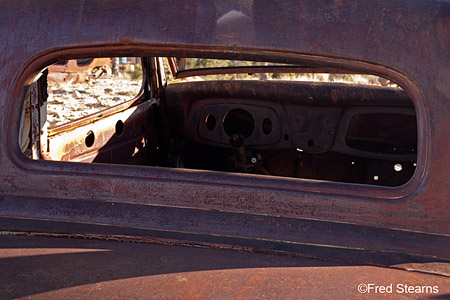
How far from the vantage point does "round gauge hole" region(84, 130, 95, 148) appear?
2543mm

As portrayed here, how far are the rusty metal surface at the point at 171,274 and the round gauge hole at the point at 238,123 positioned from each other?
211 cm

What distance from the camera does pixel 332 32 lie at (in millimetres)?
1418

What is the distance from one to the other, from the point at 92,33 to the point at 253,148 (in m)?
1.95

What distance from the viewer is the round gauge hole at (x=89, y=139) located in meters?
2.54

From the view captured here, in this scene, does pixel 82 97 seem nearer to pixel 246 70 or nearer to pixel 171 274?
pixel 246 70

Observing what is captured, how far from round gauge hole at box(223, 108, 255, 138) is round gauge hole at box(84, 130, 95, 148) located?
104 centimetres

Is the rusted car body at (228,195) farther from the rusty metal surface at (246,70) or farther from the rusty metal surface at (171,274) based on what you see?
the rusty metal surface at (246,70)

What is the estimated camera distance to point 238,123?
3410 millimetres

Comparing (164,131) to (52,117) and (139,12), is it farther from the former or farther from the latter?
(52,117)

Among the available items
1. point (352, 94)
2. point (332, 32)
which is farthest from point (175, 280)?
point (352, 94)

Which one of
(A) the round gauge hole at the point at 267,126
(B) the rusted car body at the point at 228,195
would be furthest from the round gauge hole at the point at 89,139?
(A) the round gauge hole at the point at 267,126

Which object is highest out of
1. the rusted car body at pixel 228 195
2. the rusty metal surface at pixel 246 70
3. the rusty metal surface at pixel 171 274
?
the rusty metal surface at pixel 246 70

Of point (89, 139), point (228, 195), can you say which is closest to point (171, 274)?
point (228, 195)

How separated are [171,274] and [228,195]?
1.04ft
